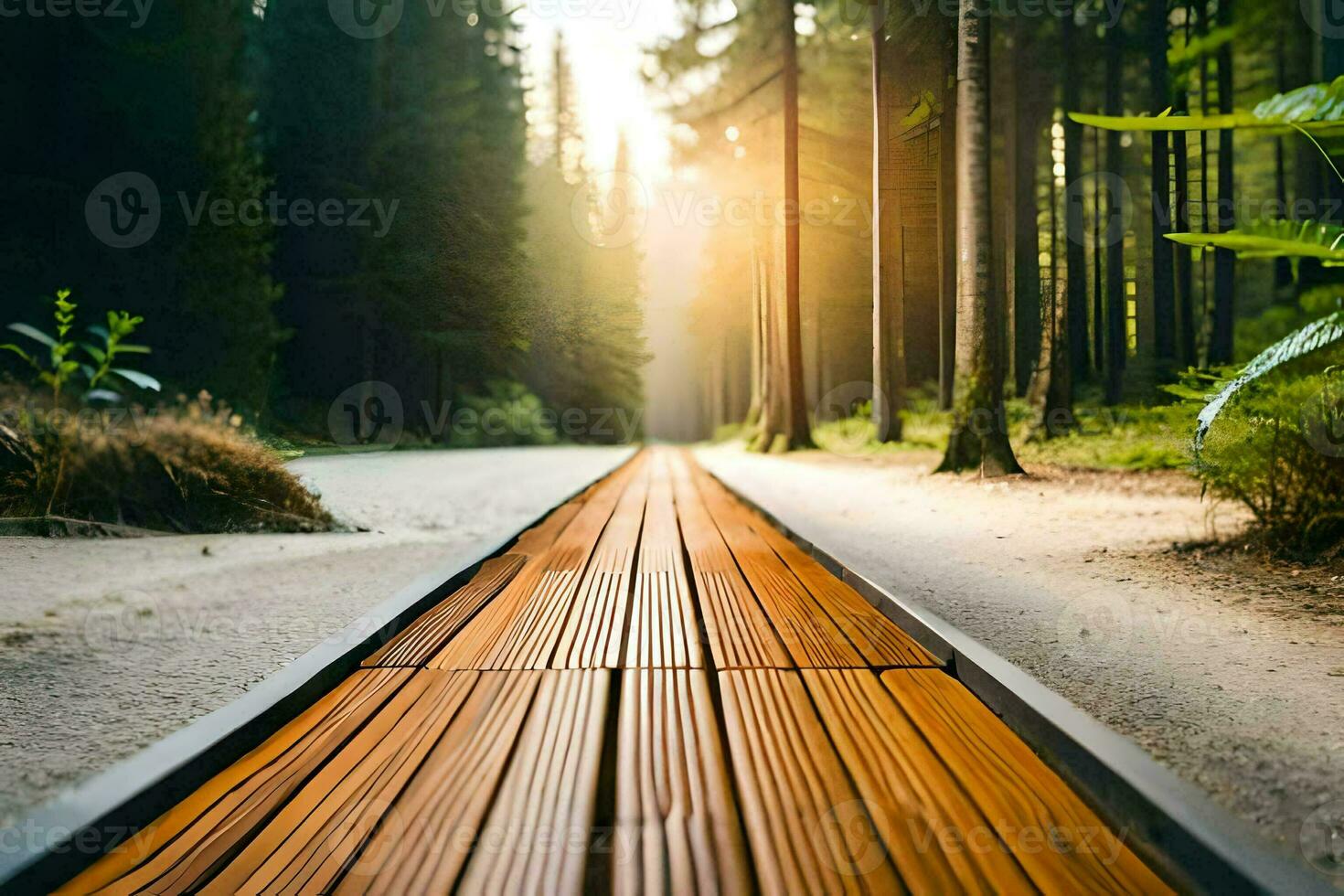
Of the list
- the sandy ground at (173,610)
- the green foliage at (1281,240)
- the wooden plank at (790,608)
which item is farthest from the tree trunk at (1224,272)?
the sandy ground at (173,610)

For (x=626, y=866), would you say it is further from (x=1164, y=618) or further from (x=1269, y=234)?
(x=1269, y=234)

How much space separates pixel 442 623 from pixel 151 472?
3122mm

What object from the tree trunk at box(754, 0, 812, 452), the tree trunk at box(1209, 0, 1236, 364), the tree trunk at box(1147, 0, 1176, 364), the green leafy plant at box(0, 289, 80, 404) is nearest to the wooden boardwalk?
the green leafy plant at box(0, 289, 80, 404)

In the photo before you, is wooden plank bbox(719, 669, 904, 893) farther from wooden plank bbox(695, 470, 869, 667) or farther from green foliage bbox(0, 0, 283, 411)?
green foliage bbox(0, 0, 283, 411)

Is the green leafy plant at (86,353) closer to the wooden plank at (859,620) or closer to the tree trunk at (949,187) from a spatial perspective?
the wooden plank at (859,620)

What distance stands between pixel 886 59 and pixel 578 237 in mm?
2641

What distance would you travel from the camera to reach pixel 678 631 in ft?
9.70

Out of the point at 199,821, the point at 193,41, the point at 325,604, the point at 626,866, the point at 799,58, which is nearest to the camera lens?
the point at 626,866

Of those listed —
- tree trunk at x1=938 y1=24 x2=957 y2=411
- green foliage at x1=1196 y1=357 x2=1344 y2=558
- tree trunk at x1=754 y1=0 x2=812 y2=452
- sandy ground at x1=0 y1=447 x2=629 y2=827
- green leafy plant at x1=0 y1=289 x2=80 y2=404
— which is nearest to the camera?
sandy ground at x1=0 y1=447 x2=629 y2=827

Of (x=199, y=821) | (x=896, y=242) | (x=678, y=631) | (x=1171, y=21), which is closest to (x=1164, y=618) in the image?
(x=678, y=631)

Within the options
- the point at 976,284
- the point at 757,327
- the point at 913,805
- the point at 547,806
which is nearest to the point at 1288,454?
the point at 913,805

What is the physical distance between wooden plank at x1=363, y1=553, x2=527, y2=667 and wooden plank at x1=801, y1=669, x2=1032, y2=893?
1.43 metres

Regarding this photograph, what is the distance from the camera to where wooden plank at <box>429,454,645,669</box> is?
2.62m

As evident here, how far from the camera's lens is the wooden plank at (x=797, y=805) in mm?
1376
